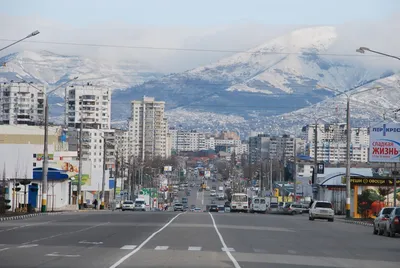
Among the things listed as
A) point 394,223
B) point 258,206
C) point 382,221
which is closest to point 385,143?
point 382,221

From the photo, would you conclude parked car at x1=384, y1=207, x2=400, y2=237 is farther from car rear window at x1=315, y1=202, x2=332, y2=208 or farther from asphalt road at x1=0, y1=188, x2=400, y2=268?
car rear window at x1=315, y1=202, x2=332, y2=208

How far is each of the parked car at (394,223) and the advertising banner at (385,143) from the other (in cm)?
2969

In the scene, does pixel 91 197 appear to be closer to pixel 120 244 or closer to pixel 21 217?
pixel 21 217

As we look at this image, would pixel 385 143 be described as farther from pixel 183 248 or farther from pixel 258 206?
pixel 183 248

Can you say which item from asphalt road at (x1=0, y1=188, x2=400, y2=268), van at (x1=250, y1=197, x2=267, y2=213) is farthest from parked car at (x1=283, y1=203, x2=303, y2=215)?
asphalt road at (x1=0, y1=188, x2=400, y2=268)

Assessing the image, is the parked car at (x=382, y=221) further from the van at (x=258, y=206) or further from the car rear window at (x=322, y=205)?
the van at (x=258, y=206)

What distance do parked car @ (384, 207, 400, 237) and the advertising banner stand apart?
29.7 metres

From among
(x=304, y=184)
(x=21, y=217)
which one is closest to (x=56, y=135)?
(x=304, y=184)

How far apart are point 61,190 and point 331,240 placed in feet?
223

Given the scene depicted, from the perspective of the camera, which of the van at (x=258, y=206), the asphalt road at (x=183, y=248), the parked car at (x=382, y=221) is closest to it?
the asphalt road at (x=183, y=248)

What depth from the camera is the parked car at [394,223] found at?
48584 millimetres

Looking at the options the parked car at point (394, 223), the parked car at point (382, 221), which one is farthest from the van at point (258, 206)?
the parked car at point (394, 223)

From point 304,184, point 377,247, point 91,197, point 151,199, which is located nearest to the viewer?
point 377,247

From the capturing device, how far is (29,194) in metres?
96.9
